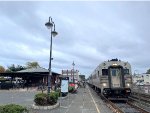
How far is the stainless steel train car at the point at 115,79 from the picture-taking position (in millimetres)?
26891

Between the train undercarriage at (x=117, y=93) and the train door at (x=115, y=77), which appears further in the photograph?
the train door at (x=115, y=77)

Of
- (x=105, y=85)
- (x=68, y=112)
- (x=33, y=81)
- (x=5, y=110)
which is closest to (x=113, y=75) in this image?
(x=105, y=85)

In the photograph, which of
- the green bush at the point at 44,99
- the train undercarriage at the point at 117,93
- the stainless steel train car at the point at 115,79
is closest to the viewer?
the green bush at the point at 44,99

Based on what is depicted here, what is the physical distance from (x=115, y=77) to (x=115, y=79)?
207 millimetres

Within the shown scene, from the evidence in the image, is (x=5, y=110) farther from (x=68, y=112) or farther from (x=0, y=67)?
(x=0, y=67)

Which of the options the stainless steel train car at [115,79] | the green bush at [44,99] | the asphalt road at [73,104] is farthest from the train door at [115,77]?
the green bush at [44,99]

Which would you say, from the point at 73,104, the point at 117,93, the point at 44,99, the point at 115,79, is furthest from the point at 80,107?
the point at 115,79

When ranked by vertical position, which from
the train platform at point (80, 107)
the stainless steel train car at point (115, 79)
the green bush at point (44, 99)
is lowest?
the train platform at point (80, 107)

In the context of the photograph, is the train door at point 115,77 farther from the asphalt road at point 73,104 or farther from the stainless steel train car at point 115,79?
the asphalt road at point 73,104

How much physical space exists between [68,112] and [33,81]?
5577 centimetres

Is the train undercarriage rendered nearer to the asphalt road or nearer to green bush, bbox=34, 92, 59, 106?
the asphalt road

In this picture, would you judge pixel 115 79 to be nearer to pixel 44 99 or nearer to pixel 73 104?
pixel 73 104

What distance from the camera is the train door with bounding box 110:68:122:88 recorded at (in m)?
27.1

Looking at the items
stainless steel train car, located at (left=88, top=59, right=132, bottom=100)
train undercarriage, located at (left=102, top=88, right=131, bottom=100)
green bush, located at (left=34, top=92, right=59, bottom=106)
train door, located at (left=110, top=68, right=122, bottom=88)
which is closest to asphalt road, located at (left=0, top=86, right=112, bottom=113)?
green bush, located at (left=34, top=92, right=59, bottom=106)
